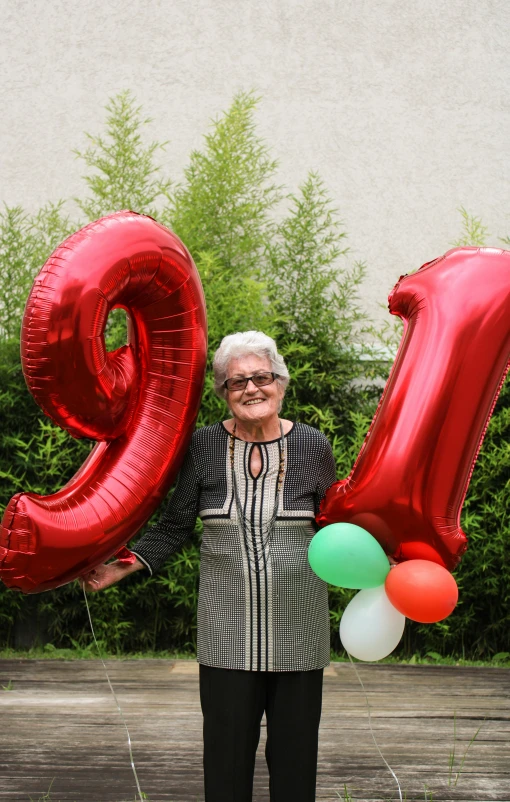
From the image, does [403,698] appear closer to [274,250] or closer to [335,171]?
[274,250]

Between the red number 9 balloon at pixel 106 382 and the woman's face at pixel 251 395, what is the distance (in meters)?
0.15

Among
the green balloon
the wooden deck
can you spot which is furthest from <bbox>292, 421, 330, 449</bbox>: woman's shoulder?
the wooden deck

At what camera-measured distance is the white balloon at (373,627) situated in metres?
1.81

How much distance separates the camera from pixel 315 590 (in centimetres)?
187

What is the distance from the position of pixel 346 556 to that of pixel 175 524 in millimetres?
443

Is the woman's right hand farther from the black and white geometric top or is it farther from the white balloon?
the white balloon

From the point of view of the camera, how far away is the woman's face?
71.6 inches

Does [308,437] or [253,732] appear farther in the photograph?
[308,437]

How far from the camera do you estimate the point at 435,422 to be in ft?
5.90

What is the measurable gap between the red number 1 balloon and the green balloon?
7cm

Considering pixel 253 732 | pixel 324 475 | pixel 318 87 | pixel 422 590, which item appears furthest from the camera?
pixel 318 87

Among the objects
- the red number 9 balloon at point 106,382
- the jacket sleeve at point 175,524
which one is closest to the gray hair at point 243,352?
the red number 9 balloon at point 106,382

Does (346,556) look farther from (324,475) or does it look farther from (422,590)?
(324,475)

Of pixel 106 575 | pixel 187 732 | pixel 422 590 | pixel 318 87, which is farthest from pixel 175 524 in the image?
pixel 318 87
